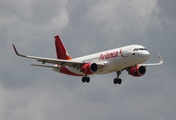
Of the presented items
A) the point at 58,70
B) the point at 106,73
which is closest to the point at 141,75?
the point at 106,73

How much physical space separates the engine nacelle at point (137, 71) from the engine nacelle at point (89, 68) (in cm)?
751

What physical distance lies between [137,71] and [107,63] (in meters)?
7.08

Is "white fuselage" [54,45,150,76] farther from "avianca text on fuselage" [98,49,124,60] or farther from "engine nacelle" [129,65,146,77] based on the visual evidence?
"engine nacelle" [129,65,146,77]

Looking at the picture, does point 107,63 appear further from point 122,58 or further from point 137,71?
point 137,71

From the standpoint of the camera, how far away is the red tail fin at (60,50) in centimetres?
11838

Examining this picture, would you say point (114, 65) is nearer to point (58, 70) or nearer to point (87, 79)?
point (87, 79)

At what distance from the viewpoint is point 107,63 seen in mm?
103625

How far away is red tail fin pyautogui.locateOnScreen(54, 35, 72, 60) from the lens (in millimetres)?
118375

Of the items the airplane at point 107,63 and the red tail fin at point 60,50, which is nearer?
the airplane at point 107,63

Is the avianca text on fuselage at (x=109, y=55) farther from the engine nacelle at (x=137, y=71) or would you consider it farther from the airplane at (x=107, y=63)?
the engine nacelle at (x=137, y=71)

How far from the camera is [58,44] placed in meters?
121

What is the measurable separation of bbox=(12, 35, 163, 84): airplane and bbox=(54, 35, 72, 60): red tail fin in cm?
496

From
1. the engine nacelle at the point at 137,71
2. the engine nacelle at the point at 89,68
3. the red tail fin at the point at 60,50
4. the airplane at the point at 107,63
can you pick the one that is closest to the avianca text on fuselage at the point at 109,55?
the airplane at the point at 107,63

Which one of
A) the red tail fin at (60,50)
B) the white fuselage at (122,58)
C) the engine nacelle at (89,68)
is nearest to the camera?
the white fuselage at (122,58)
